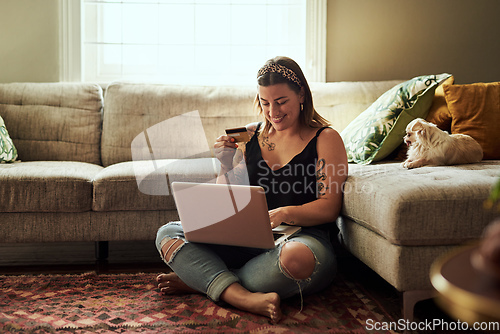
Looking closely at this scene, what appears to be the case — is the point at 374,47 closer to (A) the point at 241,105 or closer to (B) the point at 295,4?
(B) the point at 295,4

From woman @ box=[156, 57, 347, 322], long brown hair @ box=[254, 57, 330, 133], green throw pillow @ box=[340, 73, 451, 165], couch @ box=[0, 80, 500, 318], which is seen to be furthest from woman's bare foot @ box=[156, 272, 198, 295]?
green throw pillow @ box=[340, 73, 451, 165]

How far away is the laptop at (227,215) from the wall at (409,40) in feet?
6.20

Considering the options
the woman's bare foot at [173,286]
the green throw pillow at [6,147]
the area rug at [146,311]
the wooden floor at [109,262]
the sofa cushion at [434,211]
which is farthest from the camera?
the green throw pillow at [6,147]

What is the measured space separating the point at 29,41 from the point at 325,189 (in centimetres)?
239

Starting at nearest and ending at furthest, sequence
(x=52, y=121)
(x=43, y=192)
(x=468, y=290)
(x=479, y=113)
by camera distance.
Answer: (x=468, y=290), (x=43, y=192), (x=479, y=113), (x=52, y=121)

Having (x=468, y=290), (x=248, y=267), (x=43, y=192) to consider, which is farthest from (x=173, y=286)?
(x=468, y=290)

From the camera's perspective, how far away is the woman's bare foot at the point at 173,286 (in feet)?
5.66

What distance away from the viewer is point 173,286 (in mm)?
1726

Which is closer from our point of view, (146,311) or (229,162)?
(146,311)

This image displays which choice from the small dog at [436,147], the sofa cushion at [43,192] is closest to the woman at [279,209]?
the small dog at [436,147]

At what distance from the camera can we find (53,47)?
10.1 feet

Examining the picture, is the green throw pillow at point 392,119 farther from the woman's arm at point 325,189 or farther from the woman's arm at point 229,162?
the woman's arm at point 229,162

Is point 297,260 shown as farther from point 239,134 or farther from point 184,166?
point 184,166

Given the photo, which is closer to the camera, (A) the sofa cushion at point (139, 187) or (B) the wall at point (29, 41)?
(A) the sofa cushion at point (139, 187)
